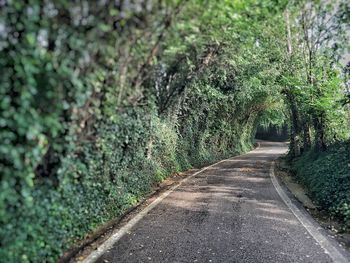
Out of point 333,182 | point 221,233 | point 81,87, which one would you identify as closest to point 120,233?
point 221,233

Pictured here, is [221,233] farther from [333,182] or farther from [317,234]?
[333,182]

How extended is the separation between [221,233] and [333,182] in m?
3.67

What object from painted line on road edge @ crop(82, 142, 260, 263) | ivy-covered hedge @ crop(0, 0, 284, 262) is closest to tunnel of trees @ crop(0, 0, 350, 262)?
ivy-covered hedge @ crop(0, 0, 284, 262)

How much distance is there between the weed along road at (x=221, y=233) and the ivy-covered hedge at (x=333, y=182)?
0.64 m

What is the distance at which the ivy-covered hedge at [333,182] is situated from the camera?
7.42 metres

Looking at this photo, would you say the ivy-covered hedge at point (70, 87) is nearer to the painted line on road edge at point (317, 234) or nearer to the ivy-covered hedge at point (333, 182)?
the painted line on road edge at point (317, 234)

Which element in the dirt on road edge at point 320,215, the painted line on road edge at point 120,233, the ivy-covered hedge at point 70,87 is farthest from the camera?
the dirt on road edge at point 320,215

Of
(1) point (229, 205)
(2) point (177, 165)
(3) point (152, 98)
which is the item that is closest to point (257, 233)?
(1) point (229, 205)

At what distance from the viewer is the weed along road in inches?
208

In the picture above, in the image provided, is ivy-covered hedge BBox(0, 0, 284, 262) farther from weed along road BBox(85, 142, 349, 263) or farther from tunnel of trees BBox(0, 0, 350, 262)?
weed along road BBox(85, 142, 349, 263)

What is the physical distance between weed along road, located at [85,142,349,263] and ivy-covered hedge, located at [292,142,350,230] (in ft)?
2.10

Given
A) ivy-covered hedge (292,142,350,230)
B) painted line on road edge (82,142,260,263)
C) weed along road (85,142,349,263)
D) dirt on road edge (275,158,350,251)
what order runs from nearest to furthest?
painted line on road edge (82,142,260,263) < weed along road (85,142,349,263) < dirt on road edge (275,158,350,251) < ivy-covered hedge (292,142,350,230)

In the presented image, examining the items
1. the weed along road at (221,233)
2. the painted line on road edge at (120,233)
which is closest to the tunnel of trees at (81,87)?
the painted line on road edge at (120,233)

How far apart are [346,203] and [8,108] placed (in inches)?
268
